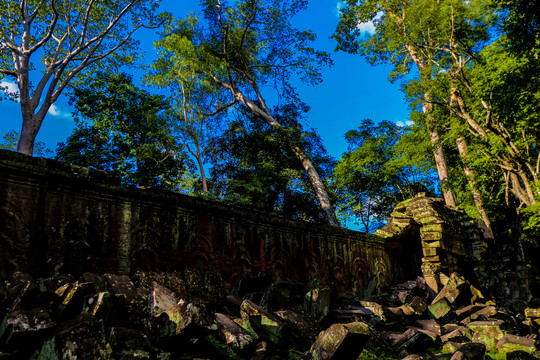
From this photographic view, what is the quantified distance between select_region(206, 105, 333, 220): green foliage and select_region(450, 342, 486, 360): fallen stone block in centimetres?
1409

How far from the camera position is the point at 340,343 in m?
2.25

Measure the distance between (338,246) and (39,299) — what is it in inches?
221

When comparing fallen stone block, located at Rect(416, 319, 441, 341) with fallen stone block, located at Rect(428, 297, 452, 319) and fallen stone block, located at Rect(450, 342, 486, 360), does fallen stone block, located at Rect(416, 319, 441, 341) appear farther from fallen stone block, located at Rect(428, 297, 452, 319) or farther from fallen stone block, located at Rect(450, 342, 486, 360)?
fallen stone block, located at Rect(450, 342, 486, 360)

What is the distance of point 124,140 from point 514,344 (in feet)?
60.2

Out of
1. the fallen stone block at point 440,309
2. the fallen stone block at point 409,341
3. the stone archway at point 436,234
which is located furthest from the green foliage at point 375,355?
the stone archway at point 436,234

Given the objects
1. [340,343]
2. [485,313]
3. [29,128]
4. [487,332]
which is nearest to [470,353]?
[487,332]

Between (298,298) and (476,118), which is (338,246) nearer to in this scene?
(298,298)

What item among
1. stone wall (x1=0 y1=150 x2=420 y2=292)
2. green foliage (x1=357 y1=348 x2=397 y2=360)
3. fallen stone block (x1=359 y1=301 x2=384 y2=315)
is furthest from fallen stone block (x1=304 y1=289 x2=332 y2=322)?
stone wall (x1=0 y1=150 x2=420 y2=292)

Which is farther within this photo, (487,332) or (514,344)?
(487,332)

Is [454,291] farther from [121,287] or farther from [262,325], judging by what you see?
[121,287]

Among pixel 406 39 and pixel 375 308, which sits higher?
pixel 406 39

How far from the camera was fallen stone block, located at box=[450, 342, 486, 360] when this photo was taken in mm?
2904

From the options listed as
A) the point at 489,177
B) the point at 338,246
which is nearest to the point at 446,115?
the point at 489,177

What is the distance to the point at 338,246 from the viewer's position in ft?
22.6
